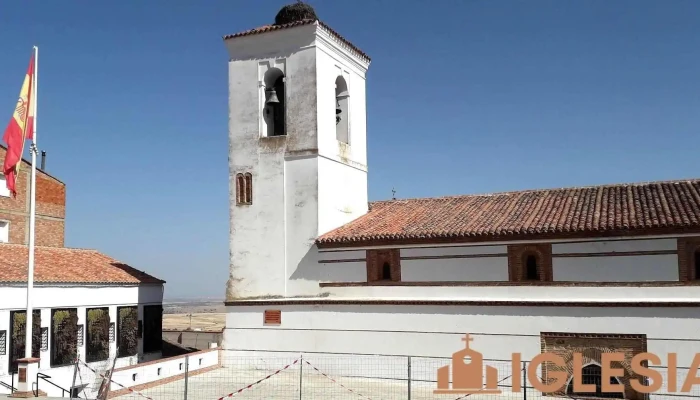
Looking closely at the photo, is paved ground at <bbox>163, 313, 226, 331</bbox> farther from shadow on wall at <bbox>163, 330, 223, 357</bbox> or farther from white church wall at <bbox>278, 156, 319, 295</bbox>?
white church wall at <bbox>278, 156, 319, 295</bbox>

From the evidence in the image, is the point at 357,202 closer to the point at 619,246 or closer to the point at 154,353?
the point at 619,246

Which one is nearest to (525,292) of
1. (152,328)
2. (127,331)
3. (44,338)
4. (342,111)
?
(342,111)

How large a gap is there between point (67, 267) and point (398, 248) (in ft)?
38.7

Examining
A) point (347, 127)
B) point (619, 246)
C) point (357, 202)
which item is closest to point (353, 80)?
point (347, 127)

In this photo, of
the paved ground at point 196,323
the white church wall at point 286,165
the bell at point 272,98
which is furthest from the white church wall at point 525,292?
the paved ground at point 196,323

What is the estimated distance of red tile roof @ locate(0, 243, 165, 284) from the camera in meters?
21.4

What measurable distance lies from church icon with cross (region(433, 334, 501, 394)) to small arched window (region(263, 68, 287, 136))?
326 inches

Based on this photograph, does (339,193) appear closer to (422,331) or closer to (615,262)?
(422,331)

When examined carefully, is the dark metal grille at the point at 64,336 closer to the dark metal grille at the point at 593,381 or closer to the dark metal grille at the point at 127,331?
the dark metal grille at the point at 127,331

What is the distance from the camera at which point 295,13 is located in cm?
2158

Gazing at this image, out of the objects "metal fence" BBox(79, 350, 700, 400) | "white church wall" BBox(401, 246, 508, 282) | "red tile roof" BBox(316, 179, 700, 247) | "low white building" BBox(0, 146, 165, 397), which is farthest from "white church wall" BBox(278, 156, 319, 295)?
"low white building" BBox(0, 146, 165, 397)

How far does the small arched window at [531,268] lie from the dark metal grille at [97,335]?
46.6ft

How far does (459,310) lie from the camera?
18.1 metres

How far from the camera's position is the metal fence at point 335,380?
1683 cm
